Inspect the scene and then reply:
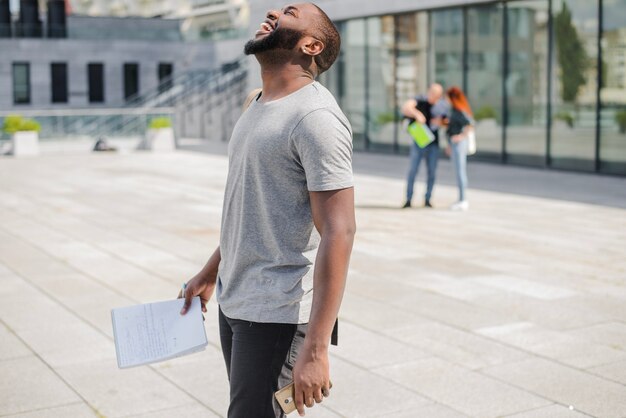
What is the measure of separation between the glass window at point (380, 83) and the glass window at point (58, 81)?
27212 mm

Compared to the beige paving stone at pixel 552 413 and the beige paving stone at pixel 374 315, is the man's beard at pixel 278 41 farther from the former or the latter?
the beige paving stone at pixel 374 315

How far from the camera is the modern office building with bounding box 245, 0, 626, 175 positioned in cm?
1762

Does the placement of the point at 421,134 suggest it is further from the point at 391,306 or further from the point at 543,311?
the point at 543,311

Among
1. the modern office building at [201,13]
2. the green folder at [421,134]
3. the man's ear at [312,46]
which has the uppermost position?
the modern office building at [201,13]

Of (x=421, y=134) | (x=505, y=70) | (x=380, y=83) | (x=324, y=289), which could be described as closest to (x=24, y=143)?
(x=380, y=83)

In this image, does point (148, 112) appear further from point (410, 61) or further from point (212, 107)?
point (410, 61)

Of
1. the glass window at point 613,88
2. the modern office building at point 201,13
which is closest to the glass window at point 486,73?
the glass window at point 613,88

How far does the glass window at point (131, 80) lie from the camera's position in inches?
1928

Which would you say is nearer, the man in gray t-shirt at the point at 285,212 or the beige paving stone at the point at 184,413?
the man in gray t-shirt at the point at 285,212

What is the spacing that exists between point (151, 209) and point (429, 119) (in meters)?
4.36

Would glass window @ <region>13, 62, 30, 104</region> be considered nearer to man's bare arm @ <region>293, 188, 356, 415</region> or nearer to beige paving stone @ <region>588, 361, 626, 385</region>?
beige paving stone @ <region>588, 361, 626, 385</region>

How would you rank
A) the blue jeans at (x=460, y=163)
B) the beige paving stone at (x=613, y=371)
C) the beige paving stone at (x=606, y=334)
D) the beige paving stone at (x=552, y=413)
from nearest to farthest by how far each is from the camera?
the beige paving stone at (x=552, y=413) → the beige paving stone at (x=613, y=371) → the beige paving stone at (x=606, y=334) → the blue jeans at (x=460, y=163)

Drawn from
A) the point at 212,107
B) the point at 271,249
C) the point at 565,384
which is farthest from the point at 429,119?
the point at 212,107

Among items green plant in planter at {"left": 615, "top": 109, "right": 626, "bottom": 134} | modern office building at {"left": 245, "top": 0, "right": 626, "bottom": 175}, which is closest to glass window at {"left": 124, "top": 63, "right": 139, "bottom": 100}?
modern office building at {"left": 245, "top": 0, "right": 626, "bottom": 175}
